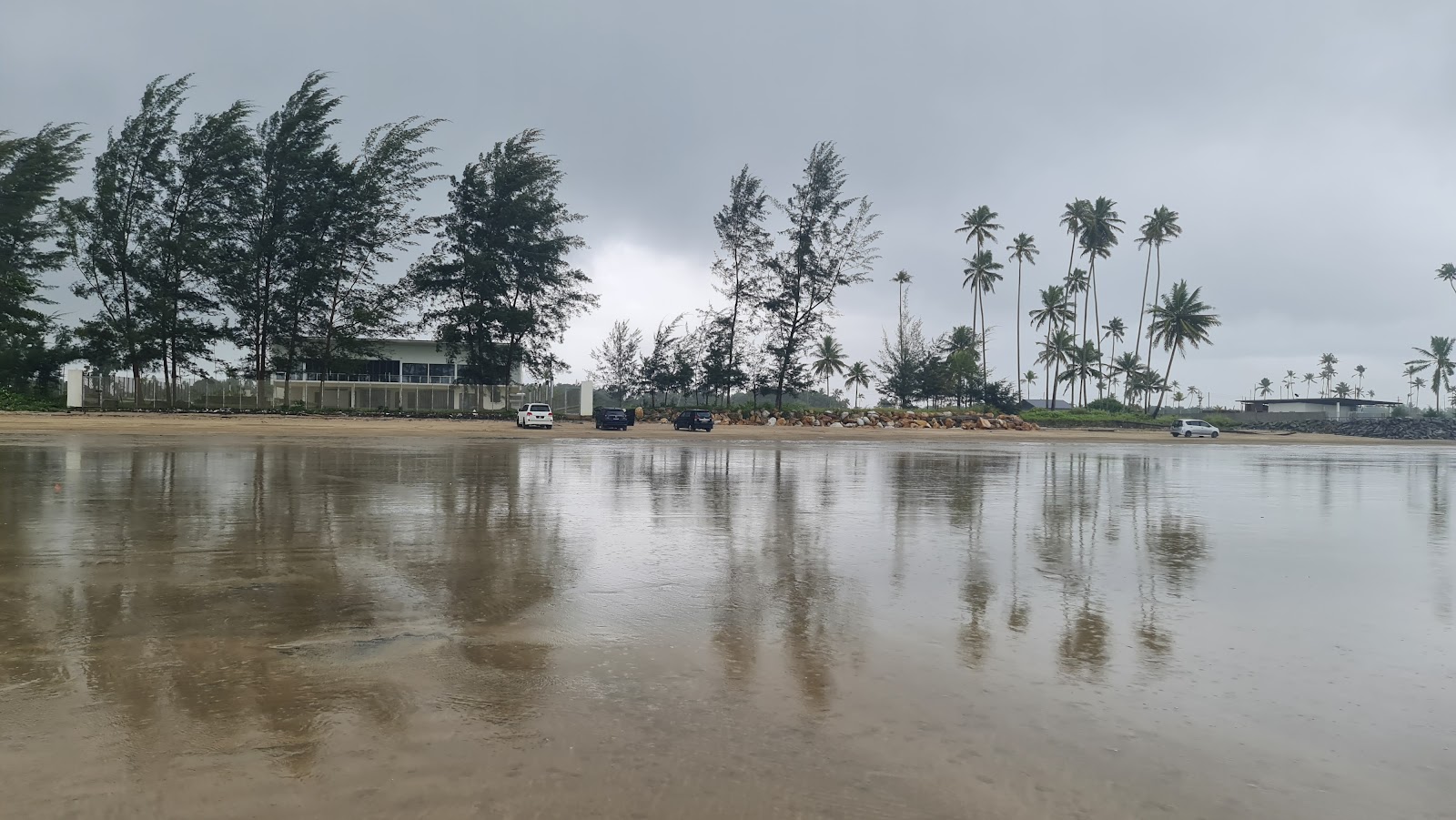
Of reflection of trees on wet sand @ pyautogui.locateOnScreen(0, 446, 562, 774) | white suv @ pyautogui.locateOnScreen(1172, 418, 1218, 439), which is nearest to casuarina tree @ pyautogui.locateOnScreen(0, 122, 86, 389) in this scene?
reflection of trees on wet sand @ pyautogui.locateOnScreen(0, 446, 562, 774)

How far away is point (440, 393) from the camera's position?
2596 inches

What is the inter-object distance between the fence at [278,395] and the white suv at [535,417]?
22.4 feet

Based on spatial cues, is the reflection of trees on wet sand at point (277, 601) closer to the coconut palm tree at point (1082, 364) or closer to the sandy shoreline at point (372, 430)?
the sandy shoreline at point (372, 430)

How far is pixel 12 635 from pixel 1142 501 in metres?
15.9

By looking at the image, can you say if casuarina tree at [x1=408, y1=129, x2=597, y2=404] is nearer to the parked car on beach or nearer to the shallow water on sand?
the parked car on beach

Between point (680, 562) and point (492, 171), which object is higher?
point (492, 171)

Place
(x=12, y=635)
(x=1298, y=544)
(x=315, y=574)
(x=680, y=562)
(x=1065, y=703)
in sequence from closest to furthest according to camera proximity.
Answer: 1. (x=1065, y=703)
2. (x=12, y=635)
3. (x=315, y=574)
4. (x=680, y=562)
5. (x=1298, y=544)

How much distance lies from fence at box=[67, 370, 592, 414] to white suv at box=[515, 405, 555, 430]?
6.84 metres

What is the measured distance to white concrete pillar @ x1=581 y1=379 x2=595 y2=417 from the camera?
5909 centimetres

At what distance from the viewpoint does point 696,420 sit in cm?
5194

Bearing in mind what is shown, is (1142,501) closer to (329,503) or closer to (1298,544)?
(1298,544)

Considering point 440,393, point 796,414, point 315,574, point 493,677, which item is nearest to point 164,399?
point 440,393

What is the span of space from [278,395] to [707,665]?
62.2 metres

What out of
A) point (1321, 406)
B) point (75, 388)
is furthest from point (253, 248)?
point (1321, 406)
